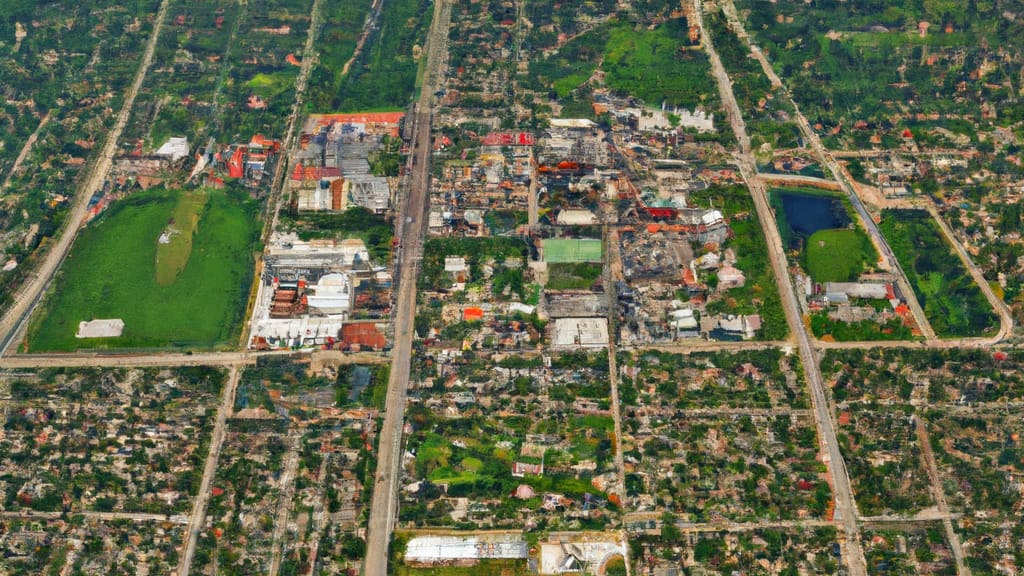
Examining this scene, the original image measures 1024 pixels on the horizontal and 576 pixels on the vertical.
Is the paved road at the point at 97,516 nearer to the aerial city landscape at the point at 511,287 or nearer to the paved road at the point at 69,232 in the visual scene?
the aerial city landscape at the point at 511,287

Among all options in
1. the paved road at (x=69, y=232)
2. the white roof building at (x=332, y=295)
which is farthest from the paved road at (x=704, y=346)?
the paved road at (x=69, y=232)

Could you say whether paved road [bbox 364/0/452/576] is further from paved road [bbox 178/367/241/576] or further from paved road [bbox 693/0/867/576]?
paved road [bbox 693/0/867/576]

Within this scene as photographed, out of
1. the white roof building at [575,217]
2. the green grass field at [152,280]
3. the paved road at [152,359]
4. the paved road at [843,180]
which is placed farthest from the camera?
the white roof building at [575,217]

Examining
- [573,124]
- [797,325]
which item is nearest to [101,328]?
[573,124]

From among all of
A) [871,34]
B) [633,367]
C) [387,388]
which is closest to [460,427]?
[387,388]

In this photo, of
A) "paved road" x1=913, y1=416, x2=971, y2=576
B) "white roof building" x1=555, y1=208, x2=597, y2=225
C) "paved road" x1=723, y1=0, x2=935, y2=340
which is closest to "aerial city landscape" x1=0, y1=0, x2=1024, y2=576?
"paved road" x1=913, y1=416, x2=971, y2=576
